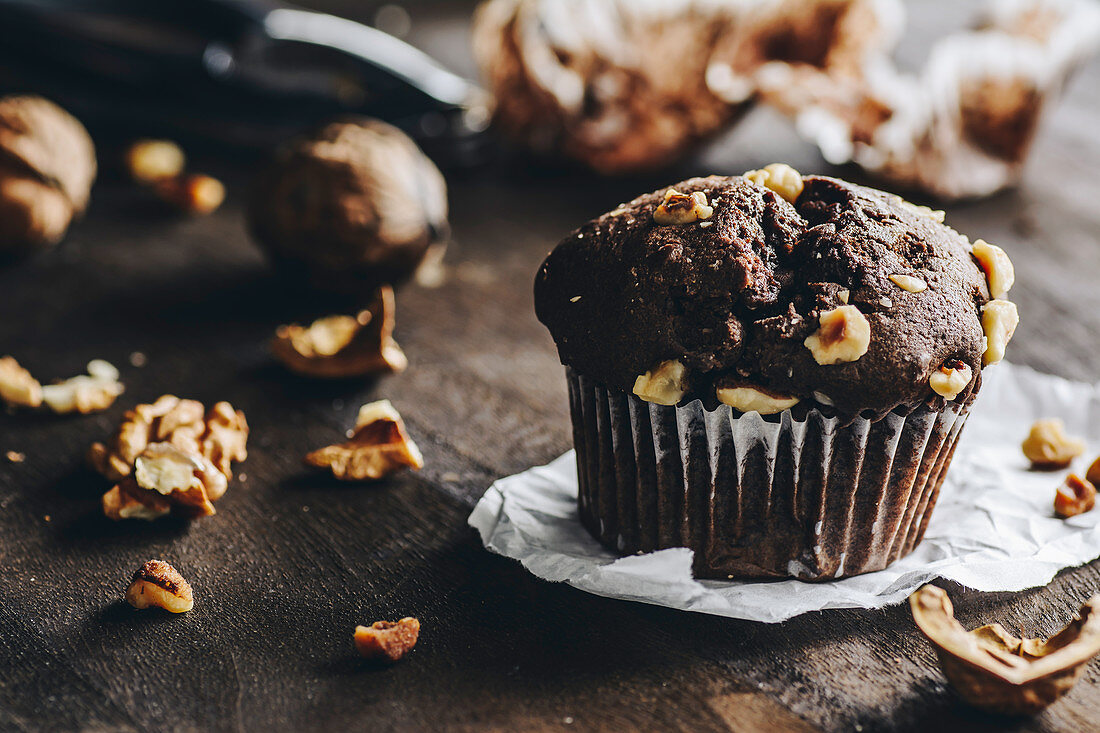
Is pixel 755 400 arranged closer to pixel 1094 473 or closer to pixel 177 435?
pixel 1094 473

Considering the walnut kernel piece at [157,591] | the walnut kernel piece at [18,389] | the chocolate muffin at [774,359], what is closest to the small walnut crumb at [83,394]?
the walnut kernel piece at [18,389]

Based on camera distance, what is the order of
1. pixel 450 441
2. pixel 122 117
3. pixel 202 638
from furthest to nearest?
pixel 122 117 → pixel 450 441 → pixel 202 638

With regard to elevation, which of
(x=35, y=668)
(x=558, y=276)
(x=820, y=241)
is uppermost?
(x=820, y=241)

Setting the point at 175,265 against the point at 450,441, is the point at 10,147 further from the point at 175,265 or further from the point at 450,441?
the point at 450,441

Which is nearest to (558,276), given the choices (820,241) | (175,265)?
(820,241)

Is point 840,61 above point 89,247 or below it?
above

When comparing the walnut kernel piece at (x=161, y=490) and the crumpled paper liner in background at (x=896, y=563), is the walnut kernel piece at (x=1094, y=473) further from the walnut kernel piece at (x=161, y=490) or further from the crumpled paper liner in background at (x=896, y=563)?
the walnut kernel piece at (x=161, y=490)
